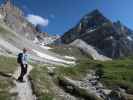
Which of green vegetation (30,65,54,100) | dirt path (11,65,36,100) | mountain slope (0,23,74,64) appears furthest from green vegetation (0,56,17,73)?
mountain slope (0,23,74,64)

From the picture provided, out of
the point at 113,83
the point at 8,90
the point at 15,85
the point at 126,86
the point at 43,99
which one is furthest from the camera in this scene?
the point at 113,83

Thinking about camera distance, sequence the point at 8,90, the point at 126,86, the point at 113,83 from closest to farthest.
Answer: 1. the point at 8,90
2. the point at 126,86
3. the point at 113,83

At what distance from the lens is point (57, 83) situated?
3862cm

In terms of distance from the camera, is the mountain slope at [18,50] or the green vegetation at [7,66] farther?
the mountain slope at [18,50]

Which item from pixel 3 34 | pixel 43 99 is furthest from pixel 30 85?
pixel 3 34

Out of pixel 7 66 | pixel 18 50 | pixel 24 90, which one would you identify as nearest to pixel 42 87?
pixel 24 90

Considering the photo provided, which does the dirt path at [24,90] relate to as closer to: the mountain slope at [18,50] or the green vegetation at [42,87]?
the green vegetation at [42,87]

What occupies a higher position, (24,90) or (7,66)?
(7,66)

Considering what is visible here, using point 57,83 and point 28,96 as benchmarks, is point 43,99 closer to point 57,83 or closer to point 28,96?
point 28,96

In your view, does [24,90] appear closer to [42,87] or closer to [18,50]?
[42,87]

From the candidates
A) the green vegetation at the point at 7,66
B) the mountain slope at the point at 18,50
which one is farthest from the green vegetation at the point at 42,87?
the mountain slope at the point at 18,50

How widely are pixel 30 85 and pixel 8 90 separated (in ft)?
12.1

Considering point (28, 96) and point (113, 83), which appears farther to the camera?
point (113, 83)

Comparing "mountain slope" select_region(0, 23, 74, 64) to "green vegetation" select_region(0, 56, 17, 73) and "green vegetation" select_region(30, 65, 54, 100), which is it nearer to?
"green vegetation" select_region(0, 56, 17, 73)
